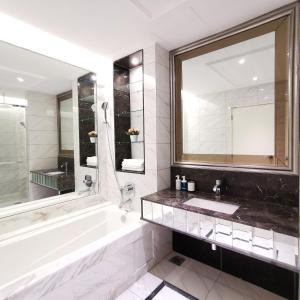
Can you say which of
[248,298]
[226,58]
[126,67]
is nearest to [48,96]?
[126,67]

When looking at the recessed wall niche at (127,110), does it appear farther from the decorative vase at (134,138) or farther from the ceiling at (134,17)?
the ceiling at (134,17)

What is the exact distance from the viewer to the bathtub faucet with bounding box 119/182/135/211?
223cm

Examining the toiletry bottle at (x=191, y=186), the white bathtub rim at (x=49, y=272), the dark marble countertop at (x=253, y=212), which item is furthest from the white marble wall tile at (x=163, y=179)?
the white bathtub rim at (x=49, y=272)

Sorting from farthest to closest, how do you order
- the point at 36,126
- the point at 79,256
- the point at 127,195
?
1. the point at 127,195
2. the point at 36,126
3. the point at 79,256

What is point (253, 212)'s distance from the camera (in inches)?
55.7

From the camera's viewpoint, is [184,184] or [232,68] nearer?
[232,68]

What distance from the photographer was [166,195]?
1.89 m

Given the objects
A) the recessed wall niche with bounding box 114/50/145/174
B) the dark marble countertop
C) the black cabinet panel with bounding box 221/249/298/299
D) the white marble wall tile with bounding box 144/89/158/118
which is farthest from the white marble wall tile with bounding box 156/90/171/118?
the black cabinet panel with bounding box 221/249/298/299

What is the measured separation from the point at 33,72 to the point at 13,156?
830 millimetres

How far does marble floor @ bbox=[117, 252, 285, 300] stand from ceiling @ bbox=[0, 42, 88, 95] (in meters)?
2.06

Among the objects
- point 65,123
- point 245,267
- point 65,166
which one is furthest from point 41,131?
point 245,267

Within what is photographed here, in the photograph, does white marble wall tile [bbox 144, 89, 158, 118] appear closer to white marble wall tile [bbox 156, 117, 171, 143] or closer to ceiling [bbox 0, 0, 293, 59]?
white marble wall tile [bbox 156, 117, 171, 143]

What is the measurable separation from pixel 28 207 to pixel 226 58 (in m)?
2.36

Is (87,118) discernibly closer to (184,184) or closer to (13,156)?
(13,156)
